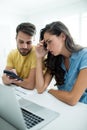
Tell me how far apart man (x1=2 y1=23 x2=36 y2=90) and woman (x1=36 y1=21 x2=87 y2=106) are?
16 cm

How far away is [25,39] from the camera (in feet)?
5.32

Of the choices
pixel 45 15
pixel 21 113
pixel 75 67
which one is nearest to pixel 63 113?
pixel 21 113

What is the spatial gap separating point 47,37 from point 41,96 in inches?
18.3

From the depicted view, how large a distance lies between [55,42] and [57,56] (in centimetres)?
20

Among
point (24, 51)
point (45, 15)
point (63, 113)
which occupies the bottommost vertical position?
point (63, 113)

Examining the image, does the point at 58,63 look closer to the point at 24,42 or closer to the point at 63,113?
the point at 24,42

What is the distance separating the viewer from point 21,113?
0.68 m

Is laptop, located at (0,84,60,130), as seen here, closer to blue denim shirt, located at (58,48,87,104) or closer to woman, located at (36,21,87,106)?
woman, located at (36,21,87,106)

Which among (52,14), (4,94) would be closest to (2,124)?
(4,94)

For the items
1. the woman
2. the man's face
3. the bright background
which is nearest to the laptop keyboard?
the woman

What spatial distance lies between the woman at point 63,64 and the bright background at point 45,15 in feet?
8.93

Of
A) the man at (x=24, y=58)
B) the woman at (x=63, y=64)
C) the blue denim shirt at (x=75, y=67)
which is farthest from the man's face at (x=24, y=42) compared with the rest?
the blue denim shirt at (x=75, y=67)

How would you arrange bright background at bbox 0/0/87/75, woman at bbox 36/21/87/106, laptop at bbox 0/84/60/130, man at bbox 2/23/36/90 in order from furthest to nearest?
bright background at bbox 0/0/87/75 → man at bbox 2/23/36/90 → woman at bbox 36/21/87/106 → laptop at bbox 0/84/60/130

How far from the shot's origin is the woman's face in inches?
50.7
